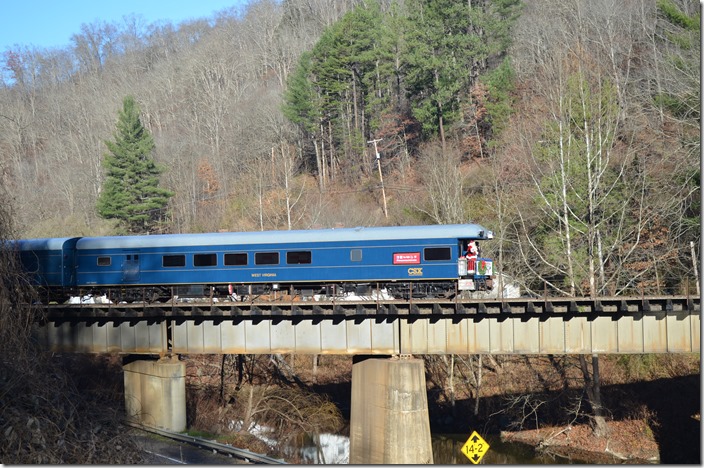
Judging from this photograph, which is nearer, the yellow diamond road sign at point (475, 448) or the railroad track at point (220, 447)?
the yellow diamond road sign at point (475, 448)

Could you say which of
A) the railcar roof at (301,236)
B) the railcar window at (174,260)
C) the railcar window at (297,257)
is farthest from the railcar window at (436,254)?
A: the railcar window at (174,260)

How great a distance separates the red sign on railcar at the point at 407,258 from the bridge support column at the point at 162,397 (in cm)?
954

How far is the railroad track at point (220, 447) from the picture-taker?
25369 millimetres

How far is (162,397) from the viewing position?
101 feet

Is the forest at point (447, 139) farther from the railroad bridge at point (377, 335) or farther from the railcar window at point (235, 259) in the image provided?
the railcar window at point (235, 259)

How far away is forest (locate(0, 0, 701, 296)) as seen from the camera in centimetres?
3822

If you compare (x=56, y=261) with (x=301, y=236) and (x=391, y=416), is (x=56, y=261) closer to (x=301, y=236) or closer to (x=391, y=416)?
(x=301, y=236)

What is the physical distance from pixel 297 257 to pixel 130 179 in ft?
118

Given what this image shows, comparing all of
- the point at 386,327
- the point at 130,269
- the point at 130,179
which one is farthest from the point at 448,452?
the point at 130,179

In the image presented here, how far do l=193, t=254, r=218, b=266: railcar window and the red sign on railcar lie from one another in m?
8.04

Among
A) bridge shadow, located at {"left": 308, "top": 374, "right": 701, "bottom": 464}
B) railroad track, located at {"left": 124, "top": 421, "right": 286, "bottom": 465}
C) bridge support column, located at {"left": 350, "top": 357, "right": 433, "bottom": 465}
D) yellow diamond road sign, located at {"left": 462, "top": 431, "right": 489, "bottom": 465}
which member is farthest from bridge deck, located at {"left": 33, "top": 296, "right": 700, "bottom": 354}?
bridge shadow, located at {"left": 308, "top": 374, "right": 701, "bottom": 464}

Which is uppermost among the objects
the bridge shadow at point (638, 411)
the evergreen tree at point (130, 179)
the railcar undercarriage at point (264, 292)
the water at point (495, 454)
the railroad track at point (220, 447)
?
the evergreen tree at point (130, 179)

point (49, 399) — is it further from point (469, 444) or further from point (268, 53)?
point (268, 53)

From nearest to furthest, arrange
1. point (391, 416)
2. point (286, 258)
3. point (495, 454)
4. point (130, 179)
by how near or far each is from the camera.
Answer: point (391, 416), point (286, 258), point (495, 454), point (130, 179)
